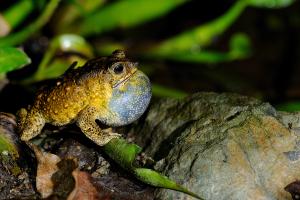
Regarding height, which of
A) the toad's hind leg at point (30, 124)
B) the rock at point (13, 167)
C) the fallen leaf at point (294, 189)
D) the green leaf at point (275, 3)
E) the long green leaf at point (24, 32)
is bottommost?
the rock at point (13, 167)

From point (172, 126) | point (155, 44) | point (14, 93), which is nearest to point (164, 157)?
point (172, 126)

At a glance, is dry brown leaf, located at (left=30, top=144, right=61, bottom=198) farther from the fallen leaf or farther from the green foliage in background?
the green foliage in background

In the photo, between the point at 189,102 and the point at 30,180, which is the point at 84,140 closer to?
the point at 30,180

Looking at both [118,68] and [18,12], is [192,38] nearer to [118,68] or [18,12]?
[18,12]

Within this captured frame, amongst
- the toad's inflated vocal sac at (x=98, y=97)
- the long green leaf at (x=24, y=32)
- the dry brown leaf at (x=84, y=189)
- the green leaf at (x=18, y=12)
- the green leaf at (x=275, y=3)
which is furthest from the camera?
the green leaf at (x=18, y=12)

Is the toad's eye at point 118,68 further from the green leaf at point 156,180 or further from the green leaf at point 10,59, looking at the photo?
the green leaf at point 10,59

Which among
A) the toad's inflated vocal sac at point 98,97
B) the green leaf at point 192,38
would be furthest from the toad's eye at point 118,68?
the green leaf at point 192,38

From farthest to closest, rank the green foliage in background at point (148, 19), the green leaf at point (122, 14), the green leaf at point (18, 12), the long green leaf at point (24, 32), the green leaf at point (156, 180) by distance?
1. the green leaf at point (122, 14)
2. the green foliage in background at point (148, 19)
3. the green leaf at point (18, 12)
4. the long green leaf at point (24, 32)
5. the green leaf at point (156, 180)
